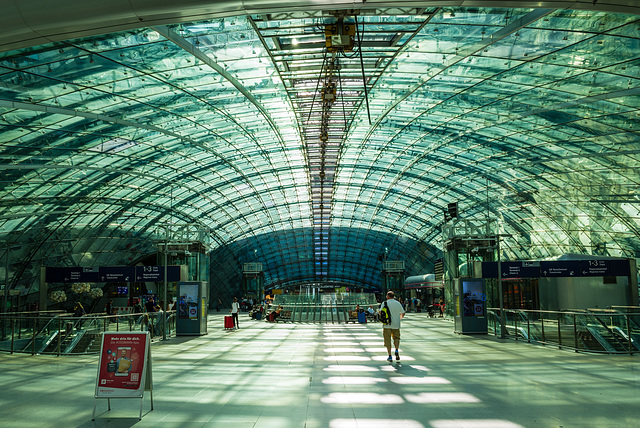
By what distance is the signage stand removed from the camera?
8.45 m

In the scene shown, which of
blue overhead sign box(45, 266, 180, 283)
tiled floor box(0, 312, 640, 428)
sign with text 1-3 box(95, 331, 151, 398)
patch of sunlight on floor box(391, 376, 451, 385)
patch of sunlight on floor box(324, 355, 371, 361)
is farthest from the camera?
blue overhead sign box(45, 266, 180, 283)

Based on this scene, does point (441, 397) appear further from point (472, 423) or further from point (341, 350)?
point (341, 350)

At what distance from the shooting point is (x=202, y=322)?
26.5m

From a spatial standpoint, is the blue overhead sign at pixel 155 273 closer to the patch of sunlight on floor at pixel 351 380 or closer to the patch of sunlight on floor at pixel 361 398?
the patch of sunlight on floor at pixel 351 380

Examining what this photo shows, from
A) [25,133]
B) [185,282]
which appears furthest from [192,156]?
[185,282]

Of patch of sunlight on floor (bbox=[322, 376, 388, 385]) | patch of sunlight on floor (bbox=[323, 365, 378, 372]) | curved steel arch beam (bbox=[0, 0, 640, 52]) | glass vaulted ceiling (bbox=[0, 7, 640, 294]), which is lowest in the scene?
patch of sunlight on floor (bbox=[323, 365, 378, 372])

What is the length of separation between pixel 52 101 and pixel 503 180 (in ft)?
121

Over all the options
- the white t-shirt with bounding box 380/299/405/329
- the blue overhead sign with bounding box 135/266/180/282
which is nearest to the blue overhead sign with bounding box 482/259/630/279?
the white t-shirt with bounding box 380/299/405/329

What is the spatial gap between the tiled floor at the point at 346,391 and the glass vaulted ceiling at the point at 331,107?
26.1 feet

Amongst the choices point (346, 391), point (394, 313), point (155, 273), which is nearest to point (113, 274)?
point (155, 273)

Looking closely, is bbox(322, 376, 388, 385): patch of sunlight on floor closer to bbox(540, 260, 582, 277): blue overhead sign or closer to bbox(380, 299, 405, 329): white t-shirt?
bbox(380, 299, 405, 329): white t-shirt

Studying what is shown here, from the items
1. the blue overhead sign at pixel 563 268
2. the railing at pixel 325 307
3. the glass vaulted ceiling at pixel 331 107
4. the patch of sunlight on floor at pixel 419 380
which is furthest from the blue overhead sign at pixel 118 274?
the blue overhead sign at pixel 563 268

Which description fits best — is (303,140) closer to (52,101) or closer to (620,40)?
(52,101)

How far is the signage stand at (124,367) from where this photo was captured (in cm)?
845
